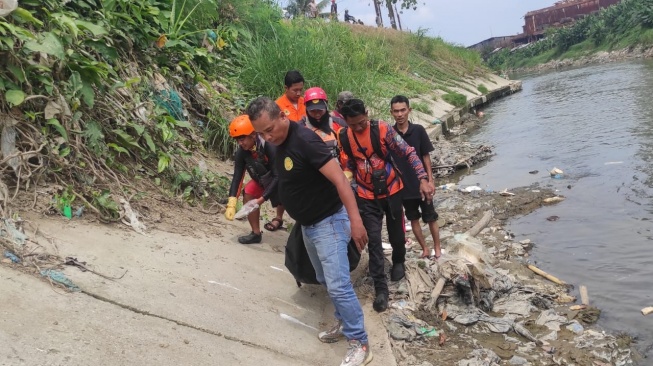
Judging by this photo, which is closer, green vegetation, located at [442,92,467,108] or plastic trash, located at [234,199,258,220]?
plastic trash, located at [234,199,258,220]

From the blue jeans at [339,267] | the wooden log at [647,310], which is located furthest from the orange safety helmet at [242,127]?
the wooden log at [647,310]

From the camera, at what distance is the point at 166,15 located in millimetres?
7137

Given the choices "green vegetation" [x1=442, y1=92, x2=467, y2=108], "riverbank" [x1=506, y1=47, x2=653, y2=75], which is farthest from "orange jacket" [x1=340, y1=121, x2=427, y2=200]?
"riverbank" [x1=506, y1=47, x2=653, y2=75]

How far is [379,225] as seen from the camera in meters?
4.43

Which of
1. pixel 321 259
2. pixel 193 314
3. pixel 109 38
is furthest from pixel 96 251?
pixel 109 38

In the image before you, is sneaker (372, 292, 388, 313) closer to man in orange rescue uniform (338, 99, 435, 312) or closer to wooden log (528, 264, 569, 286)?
man in orange rescue uniform (338, 99, 435, 312)

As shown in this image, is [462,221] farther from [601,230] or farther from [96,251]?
[96,251]

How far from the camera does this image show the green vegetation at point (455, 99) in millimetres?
18484

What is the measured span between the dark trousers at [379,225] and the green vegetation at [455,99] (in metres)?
14.6

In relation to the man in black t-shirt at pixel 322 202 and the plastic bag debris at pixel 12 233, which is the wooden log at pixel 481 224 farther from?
the plastic bag debris at pixel 12 233

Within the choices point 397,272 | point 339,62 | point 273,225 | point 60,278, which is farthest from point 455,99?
point 60,278

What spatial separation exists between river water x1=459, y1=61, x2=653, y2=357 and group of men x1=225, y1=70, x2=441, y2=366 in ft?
5.35

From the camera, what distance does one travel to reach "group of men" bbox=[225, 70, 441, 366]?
324cm

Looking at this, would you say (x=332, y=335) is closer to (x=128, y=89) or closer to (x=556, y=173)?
(x=128, y=89)
